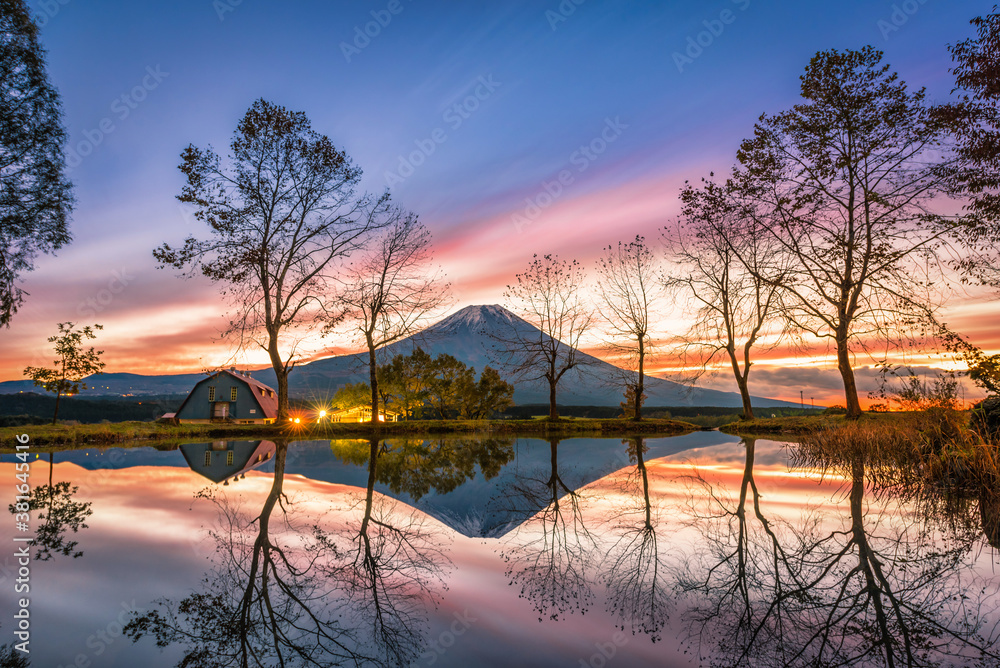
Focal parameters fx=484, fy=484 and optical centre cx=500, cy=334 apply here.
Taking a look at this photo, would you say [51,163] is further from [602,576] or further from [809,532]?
[809,532]

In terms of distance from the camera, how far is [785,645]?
2.05 m

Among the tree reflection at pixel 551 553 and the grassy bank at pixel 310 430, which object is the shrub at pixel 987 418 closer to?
the tree reflection at pixel 551 553

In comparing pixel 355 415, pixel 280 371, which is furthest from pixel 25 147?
pixel 355 415

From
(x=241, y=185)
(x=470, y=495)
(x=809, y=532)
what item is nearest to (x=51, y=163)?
(x=241, y=185)

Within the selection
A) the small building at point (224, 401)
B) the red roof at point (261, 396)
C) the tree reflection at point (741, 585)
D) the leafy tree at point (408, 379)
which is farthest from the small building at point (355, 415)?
the tree reflection at point (741, 585)

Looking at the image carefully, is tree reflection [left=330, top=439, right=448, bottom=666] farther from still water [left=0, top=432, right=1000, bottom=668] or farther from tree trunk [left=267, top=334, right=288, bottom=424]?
tree trunk [left=267, top=334, right=288, bottom=424]

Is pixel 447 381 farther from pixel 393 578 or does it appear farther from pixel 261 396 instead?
pixel 393 578

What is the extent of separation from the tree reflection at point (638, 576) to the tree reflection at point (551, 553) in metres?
0.16

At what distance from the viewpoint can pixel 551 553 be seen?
3.48 meters

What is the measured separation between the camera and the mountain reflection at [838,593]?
1989 mm

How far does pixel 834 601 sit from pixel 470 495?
4.34 metres

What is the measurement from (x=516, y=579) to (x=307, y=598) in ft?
3.93

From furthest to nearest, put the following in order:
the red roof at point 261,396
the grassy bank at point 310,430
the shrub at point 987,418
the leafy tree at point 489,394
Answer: the red roof at point 261,396 → the leafy tree at point 489,394 → the grassy bank at point 310,430 → the shrub at point 987,418

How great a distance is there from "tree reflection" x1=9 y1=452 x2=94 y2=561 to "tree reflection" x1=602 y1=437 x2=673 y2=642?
3.79 m
